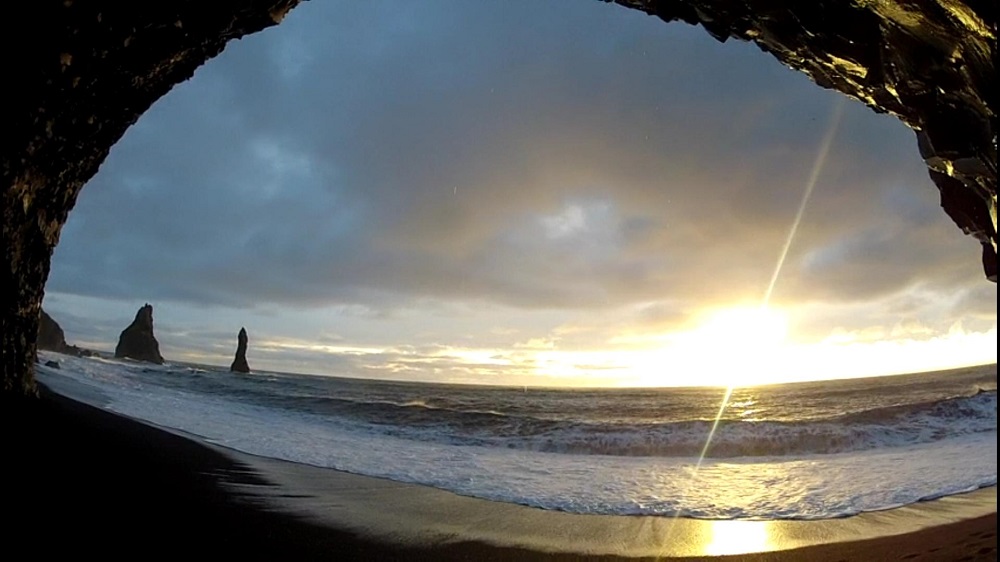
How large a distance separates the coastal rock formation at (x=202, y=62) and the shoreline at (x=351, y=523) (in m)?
1.76

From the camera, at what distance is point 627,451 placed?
1565 centimetres

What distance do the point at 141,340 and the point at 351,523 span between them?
74.2 m

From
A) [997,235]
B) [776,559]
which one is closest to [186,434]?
[776,559]

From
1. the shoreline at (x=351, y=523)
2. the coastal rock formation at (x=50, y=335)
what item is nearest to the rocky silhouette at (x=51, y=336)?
the coastal rock formation at (x=50, y=335)

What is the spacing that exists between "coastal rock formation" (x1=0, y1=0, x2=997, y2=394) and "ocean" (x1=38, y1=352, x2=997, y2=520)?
5938 millimetres

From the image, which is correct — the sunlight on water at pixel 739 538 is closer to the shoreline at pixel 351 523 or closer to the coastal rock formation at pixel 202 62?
the shoreline at pixel 351 523

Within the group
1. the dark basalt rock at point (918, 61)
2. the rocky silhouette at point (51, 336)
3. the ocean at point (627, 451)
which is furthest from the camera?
the rocky silhouette at point (51, 336)

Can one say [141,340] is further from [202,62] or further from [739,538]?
[739,538]

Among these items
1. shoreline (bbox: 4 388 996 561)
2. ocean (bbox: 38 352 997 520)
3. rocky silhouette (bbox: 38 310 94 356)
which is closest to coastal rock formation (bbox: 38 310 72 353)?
rocky silhouette (bbox: 38 310 94 356)

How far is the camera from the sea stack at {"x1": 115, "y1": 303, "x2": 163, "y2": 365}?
6625 centimetres

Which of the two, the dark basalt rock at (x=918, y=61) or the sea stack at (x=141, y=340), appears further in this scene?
the sea stack at (x=141, y=340)

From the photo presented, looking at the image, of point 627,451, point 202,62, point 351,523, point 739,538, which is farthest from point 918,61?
point 627,451

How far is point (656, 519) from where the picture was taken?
769 cm

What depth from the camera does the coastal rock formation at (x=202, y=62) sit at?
11.1 ft
